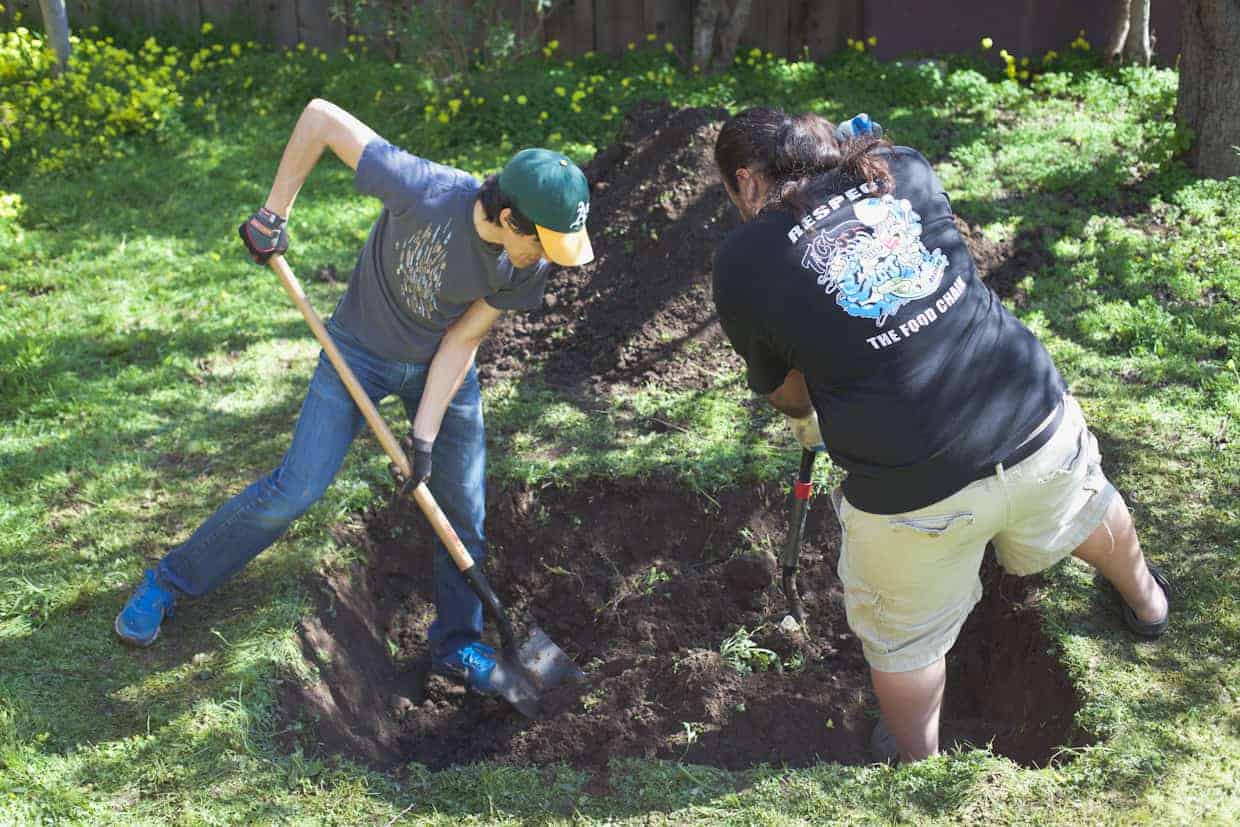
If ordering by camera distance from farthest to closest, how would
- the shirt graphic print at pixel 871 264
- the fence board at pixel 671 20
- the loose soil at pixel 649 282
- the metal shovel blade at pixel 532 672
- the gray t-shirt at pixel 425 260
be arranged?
the fence board at pixel 671 20
the loose soil at pixel 649 282
the metal shovel blade at pixel 532 672
the gray t-shirt at pixel 425 260
the shirt graphic print at pixel 871 264

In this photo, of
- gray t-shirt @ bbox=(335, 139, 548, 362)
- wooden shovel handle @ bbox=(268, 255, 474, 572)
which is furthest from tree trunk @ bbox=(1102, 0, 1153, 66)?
wooden shovel handle @ bbox=(268, 255, 474, 572)

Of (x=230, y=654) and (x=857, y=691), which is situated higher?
(x=230, y=654)

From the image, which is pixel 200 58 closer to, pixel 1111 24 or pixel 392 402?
pixel 392 402

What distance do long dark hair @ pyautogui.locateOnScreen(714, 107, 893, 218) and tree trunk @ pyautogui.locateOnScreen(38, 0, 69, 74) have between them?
6962mm

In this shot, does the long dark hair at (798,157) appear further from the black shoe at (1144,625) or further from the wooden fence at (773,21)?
the wooden fence at (773,21)

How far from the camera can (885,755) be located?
12.3 ft

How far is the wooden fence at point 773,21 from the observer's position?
28.1ft

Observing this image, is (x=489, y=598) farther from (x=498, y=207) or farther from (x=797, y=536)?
(x=498, y=207)

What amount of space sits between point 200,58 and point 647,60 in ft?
11.6

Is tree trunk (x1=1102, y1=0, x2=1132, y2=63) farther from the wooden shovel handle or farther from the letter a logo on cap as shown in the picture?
the wooden shovel handle

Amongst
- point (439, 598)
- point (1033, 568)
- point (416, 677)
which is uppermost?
point (1033, 568)

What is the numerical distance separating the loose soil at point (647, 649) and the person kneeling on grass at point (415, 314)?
37 cm

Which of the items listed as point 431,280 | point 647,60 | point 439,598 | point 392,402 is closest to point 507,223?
point 431,280

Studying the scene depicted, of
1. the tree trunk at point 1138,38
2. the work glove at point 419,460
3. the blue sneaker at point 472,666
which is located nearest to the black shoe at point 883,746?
the blue sneaker at point 472,666
